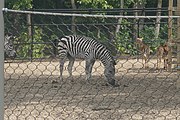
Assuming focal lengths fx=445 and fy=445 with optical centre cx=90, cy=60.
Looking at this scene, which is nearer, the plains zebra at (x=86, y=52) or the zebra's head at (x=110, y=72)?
the zebra's head at (x=110, y=72)

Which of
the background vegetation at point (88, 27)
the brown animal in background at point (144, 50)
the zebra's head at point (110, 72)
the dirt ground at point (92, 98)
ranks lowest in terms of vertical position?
the dirt ground at point (92, 98)

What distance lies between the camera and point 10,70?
11352mm

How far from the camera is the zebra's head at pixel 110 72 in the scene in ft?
28.1

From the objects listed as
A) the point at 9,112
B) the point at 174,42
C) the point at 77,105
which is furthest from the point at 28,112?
the point at 174,42

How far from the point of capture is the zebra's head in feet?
28.1

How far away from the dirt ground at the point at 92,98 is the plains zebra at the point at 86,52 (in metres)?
0.33

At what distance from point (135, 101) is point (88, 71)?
251cm

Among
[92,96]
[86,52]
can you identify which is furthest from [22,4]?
[92,96]

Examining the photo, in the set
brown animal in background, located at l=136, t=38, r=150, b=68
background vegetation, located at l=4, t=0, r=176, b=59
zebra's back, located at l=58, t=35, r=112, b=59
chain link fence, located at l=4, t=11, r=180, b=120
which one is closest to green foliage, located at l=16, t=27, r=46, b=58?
background vegetation, located at l=4, t=0, r=176, b=59

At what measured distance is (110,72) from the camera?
349 inches

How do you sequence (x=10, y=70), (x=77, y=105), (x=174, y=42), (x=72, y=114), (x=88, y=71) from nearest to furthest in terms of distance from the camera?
(x=72, y=114) < (x=77, y=105) < (x=174, y=42) < (x=88, y=71) < (x=10, y=70)

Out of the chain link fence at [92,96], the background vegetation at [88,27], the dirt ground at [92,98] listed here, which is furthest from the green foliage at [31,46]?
the dirt ground at [92,98]

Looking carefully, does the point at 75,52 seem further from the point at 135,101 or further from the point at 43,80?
the point at 135,101

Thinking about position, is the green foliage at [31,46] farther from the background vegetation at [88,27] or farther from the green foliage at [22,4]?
the green foliage at [22,4]
